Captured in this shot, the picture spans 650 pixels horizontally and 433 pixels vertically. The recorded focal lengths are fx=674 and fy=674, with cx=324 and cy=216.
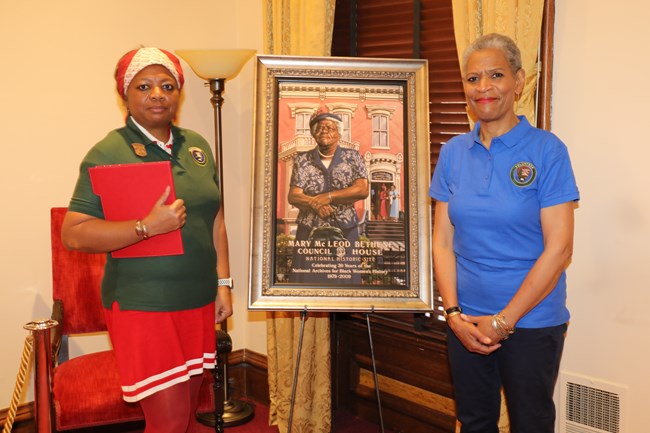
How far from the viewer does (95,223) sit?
6.79 feet

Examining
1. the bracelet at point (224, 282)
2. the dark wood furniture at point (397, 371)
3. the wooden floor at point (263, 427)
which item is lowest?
the wooden floor at point (263, 427)

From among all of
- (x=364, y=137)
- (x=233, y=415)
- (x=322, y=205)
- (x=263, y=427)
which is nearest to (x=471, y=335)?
(x=322, y=205)

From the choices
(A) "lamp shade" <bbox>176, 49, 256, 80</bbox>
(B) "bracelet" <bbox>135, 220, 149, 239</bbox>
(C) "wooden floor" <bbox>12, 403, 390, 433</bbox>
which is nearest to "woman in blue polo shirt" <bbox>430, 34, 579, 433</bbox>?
(B) "bracelet" <bbox>135, 220, 149, 239</bbox>

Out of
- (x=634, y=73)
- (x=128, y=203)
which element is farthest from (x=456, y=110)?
(x=128, y=203)

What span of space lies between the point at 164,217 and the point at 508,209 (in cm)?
108

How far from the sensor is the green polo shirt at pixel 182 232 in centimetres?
210

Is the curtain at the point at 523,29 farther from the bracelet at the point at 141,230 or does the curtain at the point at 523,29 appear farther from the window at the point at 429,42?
the bracelet at the point at 141,230

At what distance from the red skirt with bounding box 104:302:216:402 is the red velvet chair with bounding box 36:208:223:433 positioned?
50cm

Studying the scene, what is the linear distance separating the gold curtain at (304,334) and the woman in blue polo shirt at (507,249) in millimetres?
1231

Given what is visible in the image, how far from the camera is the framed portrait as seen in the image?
277 cm

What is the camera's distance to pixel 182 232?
218cm

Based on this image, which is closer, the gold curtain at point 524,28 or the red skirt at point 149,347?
the red skirt at point 149,347

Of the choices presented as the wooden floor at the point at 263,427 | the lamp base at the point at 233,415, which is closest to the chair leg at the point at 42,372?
the wooden floor at the point at 263,427

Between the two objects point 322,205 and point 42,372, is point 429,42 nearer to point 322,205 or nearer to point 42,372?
point 322,205
